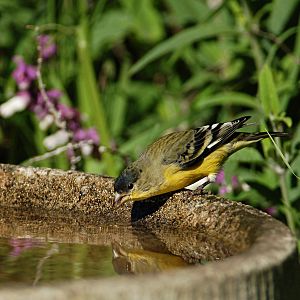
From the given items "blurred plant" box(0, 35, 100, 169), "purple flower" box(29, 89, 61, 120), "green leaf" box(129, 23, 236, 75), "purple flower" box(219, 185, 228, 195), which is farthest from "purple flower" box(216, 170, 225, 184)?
"purple flower" box(29, 89, 61, 120)

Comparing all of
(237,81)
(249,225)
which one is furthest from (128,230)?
(237,81)

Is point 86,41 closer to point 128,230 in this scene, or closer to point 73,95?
point 73,95

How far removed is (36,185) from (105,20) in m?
2.74

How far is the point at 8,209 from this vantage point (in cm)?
335

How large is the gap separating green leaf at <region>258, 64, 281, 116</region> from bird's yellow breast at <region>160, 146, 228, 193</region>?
1.34ft

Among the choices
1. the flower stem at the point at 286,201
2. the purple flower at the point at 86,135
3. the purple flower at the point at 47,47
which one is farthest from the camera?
the purple flower at the point at 47,47

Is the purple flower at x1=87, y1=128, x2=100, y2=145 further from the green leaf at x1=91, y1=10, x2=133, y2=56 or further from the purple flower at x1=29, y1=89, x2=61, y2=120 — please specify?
the green leaf at x1=91, y1=10, x2=133, y2=56

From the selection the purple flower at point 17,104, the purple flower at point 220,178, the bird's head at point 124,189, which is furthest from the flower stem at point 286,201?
the purple flower at point 17,104

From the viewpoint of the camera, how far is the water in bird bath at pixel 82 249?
2566 millimetres

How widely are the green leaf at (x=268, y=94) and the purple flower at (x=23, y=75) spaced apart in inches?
71.9

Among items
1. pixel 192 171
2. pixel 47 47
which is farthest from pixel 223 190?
pixel 47 47

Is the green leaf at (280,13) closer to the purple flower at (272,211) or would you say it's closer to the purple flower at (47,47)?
the purple flower at (272,211)

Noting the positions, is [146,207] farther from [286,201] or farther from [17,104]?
[17,104]

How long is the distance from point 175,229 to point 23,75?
2.48 meters
